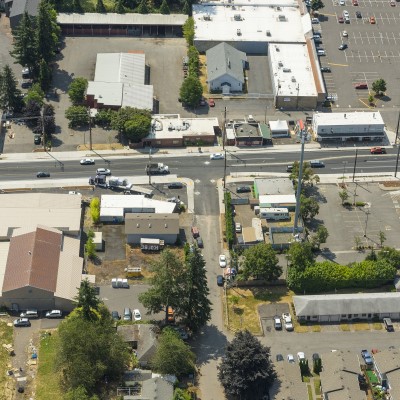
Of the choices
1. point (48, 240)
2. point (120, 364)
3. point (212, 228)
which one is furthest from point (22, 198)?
point (120, 364)

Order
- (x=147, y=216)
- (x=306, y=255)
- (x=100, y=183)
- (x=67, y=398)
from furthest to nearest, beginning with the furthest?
(x=100, y=183) < (x=147, y=216) < (x=306, y=255) < (x=67, y=398)

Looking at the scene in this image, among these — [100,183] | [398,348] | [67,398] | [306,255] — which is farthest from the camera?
[100,183]

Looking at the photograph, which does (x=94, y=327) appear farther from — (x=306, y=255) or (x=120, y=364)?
(x=306, y=255)

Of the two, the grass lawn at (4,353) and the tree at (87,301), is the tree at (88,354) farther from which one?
the grass lawn at (4,353)

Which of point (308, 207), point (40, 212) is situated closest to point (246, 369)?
point (308, 207)

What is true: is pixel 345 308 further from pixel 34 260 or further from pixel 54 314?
pixel 34 260

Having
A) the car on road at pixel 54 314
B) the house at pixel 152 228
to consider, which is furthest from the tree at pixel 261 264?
the car on road at pixel 54 314
